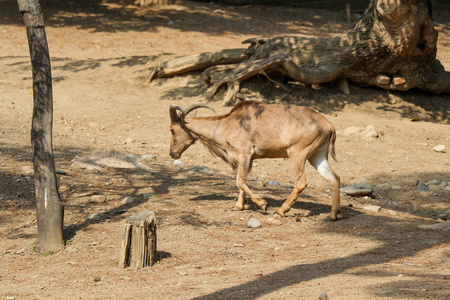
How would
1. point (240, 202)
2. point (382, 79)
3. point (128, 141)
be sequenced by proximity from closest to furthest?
point (240, 202) < point (128, 141) < point (382, 79)

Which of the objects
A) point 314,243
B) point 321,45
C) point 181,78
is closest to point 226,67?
point 181,78

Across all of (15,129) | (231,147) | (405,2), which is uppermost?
(405,2)

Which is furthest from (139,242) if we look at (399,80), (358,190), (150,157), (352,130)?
(399,80)

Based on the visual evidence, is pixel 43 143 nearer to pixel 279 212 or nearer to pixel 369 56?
pixel 279 212

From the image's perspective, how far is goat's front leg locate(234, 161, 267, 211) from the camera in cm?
780

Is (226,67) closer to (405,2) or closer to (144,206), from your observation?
(405,2)

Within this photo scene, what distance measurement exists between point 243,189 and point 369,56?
7778mm

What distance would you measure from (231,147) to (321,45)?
734 cm

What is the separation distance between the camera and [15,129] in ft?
38.5

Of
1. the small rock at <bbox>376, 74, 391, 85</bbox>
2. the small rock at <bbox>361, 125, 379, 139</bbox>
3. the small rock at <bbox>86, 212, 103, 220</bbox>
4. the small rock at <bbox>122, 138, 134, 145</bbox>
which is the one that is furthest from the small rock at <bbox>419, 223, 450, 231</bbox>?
the small rock at <bbox>376, 74, 391, 85</bbox>

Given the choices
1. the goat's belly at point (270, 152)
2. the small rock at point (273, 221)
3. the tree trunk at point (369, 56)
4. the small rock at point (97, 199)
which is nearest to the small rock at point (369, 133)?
the tree trunk at point (369, 56)

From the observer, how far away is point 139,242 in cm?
600

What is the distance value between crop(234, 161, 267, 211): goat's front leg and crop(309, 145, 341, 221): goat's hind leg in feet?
2.93

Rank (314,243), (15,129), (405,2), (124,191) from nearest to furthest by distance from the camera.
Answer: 1. (314,243)
2. (124,191)
3. (15,129)
4. (405,2)
